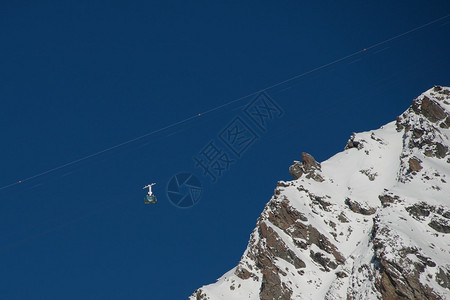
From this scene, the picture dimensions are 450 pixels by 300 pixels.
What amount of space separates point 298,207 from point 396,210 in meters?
22.9

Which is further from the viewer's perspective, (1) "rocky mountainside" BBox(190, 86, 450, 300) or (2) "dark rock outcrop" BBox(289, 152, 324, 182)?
(2) "dark rock outcrop" BBox(289, 152, 324, 182)

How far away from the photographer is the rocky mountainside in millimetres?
138375

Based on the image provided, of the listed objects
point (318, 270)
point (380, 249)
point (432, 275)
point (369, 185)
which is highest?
point (369, 185)

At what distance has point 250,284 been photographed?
163500mm

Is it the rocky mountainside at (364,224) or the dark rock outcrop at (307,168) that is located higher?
the dark rock outcrop at (307,168)

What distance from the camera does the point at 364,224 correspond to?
16750cm

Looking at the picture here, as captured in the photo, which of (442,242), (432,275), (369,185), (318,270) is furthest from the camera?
(369,185)

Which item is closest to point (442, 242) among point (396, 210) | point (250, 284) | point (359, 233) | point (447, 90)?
point (396, 210)

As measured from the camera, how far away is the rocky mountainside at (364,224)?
138m

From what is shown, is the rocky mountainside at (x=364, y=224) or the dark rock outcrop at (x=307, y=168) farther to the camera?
the dark rock outcrop at (x=307, y=168)

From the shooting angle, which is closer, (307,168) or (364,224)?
(364,224)

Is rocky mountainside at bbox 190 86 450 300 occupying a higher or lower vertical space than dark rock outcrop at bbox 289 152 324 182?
lower

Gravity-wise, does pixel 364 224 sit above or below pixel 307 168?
below

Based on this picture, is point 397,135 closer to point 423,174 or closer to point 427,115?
point 427,115
